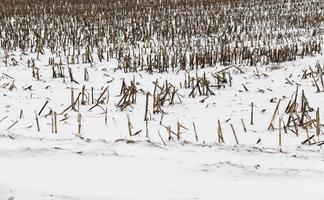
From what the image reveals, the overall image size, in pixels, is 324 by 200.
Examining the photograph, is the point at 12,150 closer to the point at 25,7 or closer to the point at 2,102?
the point at 2,102

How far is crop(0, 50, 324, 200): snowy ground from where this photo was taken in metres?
3.07

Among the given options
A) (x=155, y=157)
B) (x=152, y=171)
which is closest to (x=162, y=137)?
(x=155, y=157)

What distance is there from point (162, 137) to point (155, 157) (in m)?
0.51

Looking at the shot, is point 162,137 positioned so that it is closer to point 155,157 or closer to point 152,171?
point 155,157

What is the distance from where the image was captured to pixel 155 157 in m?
3.61

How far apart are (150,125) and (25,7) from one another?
1054cm

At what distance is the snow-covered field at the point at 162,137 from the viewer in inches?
→ 123

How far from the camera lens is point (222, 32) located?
→ 10.9m

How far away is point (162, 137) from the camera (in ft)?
13.5

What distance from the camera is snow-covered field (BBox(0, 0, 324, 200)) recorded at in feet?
10.3

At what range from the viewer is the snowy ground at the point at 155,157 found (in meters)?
3.07

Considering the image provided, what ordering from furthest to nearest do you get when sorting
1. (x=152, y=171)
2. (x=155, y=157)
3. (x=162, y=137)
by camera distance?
(x=162, y=137) → (x=155, y=157) → (x=152, y=171)

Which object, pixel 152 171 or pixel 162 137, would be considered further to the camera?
pixel 162 137

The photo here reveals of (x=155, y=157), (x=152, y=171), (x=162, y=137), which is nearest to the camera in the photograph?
(x=152, y=171)
